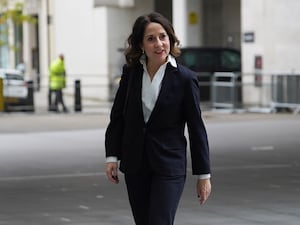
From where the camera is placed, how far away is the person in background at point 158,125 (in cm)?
443

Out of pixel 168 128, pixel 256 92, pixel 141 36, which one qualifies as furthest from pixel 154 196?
pixel 256 92

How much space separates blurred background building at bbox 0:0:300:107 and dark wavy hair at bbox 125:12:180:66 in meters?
17.5

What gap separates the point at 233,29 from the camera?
1152 inches

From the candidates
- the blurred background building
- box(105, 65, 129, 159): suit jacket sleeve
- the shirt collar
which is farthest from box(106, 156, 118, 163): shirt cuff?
the blurred background building

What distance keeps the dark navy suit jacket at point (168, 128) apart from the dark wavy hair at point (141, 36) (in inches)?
3.9

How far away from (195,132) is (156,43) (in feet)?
1.95

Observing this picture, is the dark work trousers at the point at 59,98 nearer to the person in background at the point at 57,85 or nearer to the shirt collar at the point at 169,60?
the person in background at the point at 57,85

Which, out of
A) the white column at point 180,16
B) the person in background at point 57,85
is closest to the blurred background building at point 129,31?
the white column at point 180,16

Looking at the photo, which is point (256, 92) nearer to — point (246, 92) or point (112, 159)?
point (246, 92)

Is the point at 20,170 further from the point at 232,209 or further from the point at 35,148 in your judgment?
the point at 232,209

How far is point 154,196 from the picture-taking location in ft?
14.5

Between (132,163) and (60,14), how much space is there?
30.4 metres

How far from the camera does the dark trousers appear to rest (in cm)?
441

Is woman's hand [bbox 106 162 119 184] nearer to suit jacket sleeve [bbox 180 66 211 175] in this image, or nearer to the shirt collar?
suit jacket sleeve [bbox 180 66 211 175]
